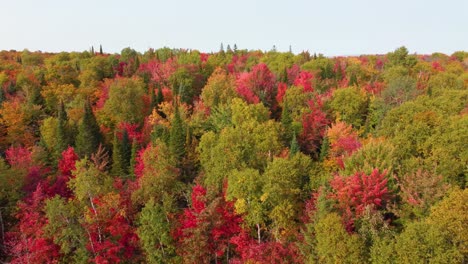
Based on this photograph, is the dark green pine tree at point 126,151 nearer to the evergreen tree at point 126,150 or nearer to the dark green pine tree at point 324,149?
the evergreen tree at point 126,150

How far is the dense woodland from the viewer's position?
1407 inches

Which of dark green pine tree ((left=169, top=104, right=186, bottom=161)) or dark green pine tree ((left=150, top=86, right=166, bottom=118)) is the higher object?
dark green pine tree ((left=150, top=86, right=166, bottom=118))

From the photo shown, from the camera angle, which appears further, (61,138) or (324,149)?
(61,138)

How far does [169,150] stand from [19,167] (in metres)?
19.8

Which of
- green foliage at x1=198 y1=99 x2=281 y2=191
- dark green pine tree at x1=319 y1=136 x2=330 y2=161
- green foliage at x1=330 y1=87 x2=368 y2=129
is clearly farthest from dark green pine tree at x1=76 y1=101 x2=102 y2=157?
green foliage at x1=330 y1=87 x2=368 y2=129

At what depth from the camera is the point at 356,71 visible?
311 ft

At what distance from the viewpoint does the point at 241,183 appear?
136 feet

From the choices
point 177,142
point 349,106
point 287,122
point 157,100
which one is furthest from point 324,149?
point 157,100

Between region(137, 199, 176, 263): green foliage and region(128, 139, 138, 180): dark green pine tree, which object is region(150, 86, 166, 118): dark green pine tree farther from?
region(137, 199, 176, 263): green foliage

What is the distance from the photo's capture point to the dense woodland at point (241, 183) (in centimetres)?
3575

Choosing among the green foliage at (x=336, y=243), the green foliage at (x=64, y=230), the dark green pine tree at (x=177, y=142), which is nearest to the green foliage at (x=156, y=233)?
the green foliage at (x=64, y=230)

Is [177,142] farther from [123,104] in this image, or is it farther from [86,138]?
[123,104]

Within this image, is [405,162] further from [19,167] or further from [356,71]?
[356,71]

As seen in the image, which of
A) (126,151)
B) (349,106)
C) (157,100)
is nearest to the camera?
(126,151)
